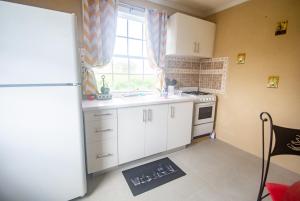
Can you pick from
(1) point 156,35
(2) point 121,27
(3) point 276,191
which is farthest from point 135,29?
→ (3) point 276,191

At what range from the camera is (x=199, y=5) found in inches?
105

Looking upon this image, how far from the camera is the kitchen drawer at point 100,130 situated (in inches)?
64.7

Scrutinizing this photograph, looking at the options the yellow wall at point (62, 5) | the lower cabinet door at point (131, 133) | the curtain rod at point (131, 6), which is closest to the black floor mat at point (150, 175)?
the lower cabinet door at point (131, 133)

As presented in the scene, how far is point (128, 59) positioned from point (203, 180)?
208cm

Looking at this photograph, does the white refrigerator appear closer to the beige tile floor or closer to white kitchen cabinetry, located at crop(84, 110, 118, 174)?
white kitchen cabinetry, located at crop(84, 110, 118, 174)

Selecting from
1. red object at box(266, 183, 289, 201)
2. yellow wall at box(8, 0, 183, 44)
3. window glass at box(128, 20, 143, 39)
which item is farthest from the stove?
yellow wall at box(8, 0, 183, 44)

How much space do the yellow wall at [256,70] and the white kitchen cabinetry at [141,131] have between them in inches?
54.6

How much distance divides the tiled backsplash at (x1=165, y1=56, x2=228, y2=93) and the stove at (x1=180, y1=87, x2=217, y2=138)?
0.28 meters

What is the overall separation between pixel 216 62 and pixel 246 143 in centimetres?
156

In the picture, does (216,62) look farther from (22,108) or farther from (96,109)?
(22,108)

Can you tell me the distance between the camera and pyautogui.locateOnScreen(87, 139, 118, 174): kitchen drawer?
5.58 ft

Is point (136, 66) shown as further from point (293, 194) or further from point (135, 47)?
point (293, 194)

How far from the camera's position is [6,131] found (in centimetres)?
108

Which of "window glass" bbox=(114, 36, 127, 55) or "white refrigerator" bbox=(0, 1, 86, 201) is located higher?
→ "window glass" bbox=(114, 36, 127, 55)
